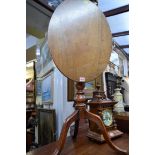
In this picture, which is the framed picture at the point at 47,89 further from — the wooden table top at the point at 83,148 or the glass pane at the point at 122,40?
the glass pane at the point at 122,40

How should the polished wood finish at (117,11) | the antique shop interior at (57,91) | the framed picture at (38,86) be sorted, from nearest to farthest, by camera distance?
the antique shop interior at (57,91)
the polished wood finish at (117,11)
the framed picture at (38,86)

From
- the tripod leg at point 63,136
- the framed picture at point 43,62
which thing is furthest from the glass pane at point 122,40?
the tripod leg at point 63,136

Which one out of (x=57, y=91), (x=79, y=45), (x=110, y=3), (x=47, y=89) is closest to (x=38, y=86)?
(x=47, y=89)

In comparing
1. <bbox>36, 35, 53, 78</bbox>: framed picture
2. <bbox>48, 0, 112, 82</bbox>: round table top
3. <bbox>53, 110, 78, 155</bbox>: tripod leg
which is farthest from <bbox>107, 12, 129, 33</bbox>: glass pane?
<bbox>53, 110, 78, 155</bbox>: tripod leg

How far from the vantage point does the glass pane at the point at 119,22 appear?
7.22 feet

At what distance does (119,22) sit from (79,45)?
5.45 ft

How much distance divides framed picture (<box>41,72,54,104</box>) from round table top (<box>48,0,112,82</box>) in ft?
3.32

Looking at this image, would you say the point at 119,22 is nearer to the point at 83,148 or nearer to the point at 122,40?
the point at 122,40

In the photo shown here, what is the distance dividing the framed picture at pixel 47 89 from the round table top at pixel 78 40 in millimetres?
1013

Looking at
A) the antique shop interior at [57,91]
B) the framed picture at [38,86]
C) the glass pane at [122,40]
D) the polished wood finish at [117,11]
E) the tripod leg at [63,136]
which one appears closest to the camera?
the tripod leg at [63,136]

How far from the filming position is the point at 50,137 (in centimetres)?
182
